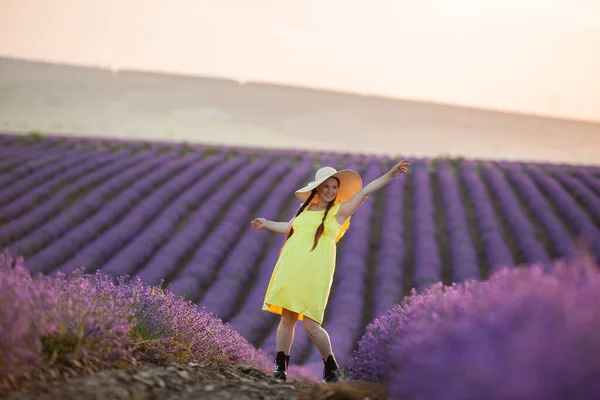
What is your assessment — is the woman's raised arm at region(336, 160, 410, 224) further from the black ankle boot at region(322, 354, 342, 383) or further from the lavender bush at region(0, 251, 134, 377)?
the lavender bush at region(0, 251, 134, 377)

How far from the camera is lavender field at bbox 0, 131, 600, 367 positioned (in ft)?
35.9

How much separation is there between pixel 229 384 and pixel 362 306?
6.02 m

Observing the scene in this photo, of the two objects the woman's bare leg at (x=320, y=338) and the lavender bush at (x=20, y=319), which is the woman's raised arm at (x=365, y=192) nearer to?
the woman's bare leg at (x=320, y=338)

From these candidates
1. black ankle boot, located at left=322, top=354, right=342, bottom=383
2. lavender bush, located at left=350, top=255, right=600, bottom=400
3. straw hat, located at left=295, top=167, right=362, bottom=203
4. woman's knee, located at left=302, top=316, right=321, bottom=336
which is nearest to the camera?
lavender bush, located at left=350, top=255, right=600, bottom=400

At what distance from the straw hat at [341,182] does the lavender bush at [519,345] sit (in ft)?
6.13

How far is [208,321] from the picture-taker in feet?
20.3

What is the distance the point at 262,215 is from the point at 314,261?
317 inches

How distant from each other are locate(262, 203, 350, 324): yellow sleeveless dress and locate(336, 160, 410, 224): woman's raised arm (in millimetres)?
55

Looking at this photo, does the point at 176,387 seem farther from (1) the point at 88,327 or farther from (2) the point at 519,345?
(2) the point at 519,345

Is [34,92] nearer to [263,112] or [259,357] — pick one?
[263,112]

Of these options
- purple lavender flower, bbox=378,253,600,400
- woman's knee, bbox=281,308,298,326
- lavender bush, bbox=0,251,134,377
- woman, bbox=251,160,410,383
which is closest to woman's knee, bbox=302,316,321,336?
woman, bbox=251,160,410,383

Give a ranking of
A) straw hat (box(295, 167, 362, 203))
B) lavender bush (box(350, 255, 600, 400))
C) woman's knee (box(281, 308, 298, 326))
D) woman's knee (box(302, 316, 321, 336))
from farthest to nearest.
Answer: straw hat (box(295, 167, 362, 203)) → woman's knee (box(281, 308, 298, 326)) → woman's knee (box(302, 316, 321, 336)) → lavender bush (box(350, 255, 600, 400))

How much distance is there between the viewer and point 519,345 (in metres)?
2.87

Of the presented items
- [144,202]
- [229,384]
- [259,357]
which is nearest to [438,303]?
[229,384]
